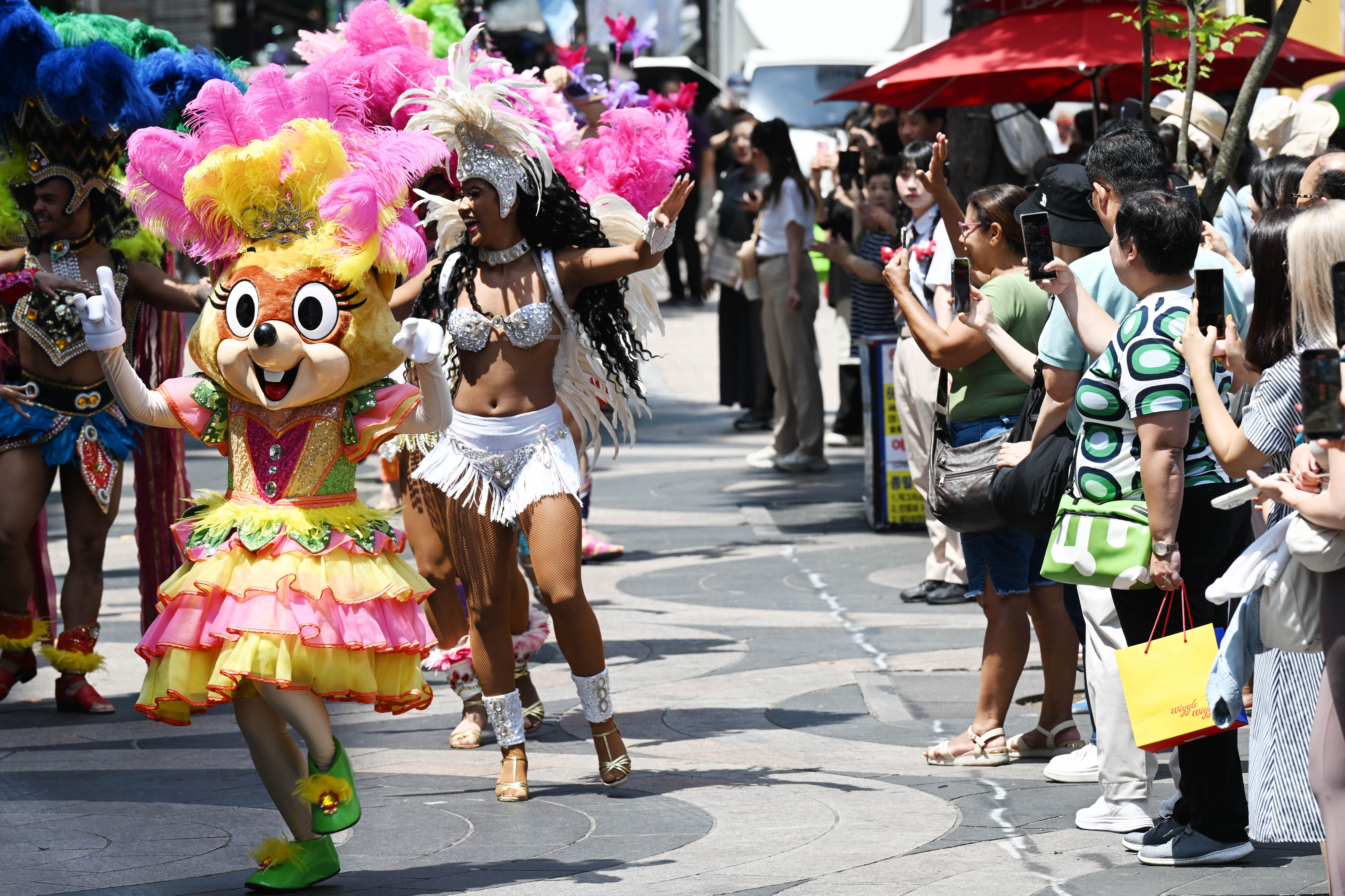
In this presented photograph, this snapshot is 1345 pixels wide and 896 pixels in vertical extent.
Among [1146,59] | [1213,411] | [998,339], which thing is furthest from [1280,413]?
[1146,59]

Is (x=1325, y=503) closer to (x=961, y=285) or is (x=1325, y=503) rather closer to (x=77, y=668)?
(x=961, y=285)

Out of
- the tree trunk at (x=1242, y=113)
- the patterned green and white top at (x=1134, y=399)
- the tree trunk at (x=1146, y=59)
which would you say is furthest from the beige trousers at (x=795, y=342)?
the patterned green and white top at (x=1134, y=399)

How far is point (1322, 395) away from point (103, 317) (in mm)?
2985

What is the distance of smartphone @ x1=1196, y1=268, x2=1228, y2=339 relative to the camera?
4.12 meters

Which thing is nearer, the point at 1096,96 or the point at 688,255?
the point at 1096,96

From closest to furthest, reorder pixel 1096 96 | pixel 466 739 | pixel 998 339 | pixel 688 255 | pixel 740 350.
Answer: pixel 998 339
pixel 466 739
pixel 1096 96
pixel 740 350
pixel 688 255

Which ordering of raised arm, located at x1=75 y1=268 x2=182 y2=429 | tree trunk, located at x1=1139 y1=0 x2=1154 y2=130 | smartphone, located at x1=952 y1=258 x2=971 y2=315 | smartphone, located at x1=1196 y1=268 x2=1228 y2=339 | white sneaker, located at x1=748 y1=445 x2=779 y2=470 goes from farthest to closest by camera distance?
white sneaker, located at x1=748 y1=445 x2=779 y2=470 → tree trunk, located at x1=1139 y1=0 x2=1154 y2=130 → smartphone, located at x1=952 y1=258 x2=971 y2=315 → raised arm, located at x1=75 y1=268 x2=182 y2=429 → smartphone, located at x1=1196 y1=268 x2=1228 y2=339

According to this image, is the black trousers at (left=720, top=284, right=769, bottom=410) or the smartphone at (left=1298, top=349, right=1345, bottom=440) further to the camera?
the black trousers at (left=720, top=284, right=769, bottom=410)

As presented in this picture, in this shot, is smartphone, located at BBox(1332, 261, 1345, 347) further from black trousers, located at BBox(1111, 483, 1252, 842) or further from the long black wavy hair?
the long black wavy hair

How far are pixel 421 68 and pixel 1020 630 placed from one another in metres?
3.11

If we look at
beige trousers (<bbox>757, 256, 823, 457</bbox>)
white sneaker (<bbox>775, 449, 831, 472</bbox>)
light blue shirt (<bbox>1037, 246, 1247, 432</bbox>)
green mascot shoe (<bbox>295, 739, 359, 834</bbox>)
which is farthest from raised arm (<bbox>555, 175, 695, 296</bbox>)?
white sneaker (<bbox>775, 449, 831, 472</bbox>)

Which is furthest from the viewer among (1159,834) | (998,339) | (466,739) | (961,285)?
(466,739)

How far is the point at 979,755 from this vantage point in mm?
5613

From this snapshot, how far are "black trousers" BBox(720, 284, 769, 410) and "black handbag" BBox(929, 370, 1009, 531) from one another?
7404 mm
